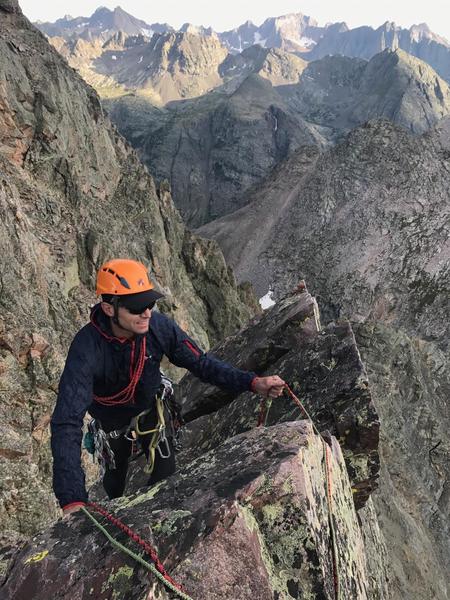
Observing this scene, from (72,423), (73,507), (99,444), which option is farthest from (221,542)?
(99,444)

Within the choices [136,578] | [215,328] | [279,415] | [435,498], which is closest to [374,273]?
[215,328]

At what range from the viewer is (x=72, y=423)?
223 inches

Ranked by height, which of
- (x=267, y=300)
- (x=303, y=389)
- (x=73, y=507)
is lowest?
(x=73, y=507)

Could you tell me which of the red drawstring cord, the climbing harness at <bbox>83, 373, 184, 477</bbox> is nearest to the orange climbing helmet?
the red drawstring cord

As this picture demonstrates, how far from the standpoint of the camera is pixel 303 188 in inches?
4198

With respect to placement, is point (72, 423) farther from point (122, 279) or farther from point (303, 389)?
point (303, 389)

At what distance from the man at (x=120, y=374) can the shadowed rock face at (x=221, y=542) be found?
26.9 inches

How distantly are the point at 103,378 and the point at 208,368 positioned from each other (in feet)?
5.69

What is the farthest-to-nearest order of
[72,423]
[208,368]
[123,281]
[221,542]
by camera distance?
[208,368] → [123,281] → [72,423] → [221,542]

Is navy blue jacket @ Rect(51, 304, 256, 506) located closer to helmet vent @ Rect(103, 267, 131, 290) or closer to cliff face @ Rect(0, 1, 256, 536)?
helmet vent @ Rect(103, 267, 131, 290)

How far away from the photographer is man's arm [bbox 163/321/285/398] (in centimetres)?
714

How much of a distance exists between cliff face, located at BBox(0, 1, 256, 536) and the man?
13.6 ft

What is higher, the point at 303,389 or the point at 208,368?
the point at 208,368

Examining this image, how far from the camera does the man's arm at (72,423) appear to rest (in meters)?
5.32
